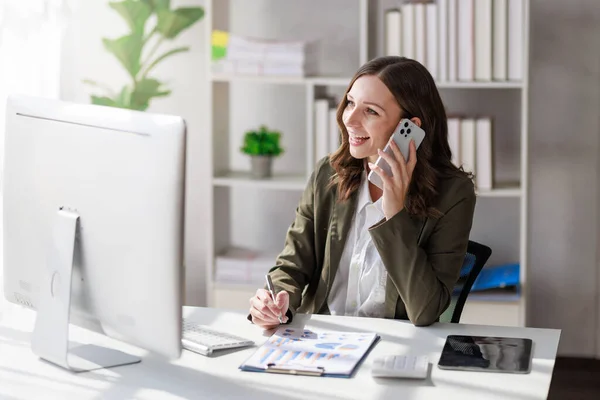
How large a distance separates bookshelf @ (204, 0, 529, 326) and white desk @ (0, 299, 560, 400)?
1.76m

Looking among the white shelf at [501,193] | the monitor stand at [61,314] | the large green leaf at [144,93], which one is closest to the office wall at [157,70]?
the large green leaf at [144,93]

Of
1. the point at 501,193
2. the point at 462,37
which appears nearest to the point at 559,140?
the point at 501,193

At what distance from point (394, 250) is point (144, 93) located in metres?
1.82

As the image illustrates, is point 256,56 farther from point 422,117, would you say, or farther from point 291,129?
point 422,117

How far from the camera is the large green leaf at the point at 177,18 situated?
12.0 feet

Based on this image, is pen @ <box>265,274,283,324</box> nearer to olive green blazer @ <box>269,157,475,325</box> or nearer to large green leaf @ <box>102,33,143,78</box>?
olive green blazer @ <box>269,157,475,325</box>

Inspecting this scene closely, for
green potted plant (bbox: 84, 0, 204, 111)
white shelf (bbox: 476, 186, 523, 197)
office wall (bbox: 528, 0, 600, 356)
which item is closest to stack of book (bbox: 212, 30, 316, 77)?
green potted plant (bbox: 84, 0, 204, 111)

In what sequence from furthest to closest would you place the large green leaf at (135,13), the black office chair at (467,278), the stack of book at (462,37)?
the large green leaf at (135,13), the stack of book at (462,37), the black office chair at (467,278)

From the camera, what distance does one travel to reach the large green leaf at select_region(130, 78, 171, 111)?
12.1 feet

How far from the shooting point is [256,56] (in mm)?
3646

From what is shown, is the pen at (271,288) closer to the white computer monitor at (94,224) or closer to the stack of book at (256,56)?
the white computer monitor at (94,224)

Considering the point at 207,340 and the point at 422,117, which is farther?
the point at 422,117

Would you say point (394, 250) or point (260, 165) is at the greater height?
point (260, 165)

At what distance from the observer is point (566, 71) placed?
12.5ft
